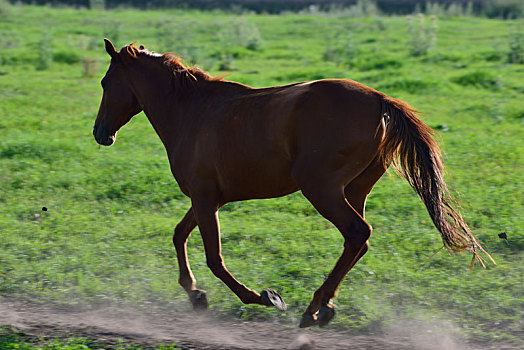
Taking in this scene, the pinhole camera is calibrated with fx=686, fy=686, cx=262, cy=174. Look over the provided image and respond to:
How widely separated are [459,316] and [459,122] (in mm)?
7121

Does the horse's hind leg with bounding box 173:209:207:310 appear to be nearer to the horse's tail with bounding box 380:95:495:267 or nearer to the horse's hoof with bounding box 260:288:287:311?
the horse's hoof with bounding box 260:288:287:311

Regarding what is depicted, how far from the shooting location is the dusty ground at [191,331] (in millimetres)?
4496

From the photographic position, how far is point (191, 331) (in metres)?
4.79

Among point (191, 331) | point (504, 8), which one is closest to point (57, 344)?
point (191, 331)

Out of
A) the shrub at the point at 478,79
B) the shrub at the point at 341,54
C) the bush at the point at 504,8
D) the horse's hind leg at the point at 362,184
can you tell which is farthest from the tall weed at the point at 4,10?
the horse's hind leg at the point at 362,184

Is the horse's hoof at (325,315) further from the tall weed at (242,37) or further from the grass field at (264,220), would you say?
the tall weed at (242,37)

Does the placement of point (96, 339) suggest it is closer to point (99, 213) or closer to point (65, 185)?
point (99, 213)

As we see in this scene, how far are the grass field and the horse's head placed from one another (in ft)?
4.17

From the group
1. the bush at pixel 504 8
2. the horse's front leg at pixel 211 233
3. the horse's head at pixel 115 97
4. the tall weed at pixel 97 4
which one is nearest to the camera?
the horse's front leg at pixel 211 233

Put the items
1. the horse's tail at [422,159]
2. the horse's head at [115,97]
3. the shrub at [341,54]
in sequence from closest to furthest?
the horse's tail at [422,159] < the horse's head at [115,97] < the shrub at [341,54]

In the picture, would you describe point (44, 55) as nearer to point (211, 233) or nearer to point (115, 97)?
point (115, 97)

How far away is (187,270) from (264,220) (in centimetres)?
211

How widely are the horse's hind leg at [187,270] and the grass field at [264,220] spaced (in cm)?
18

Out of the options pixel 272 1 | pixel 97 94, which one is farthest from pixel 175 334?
pixel 272 1
